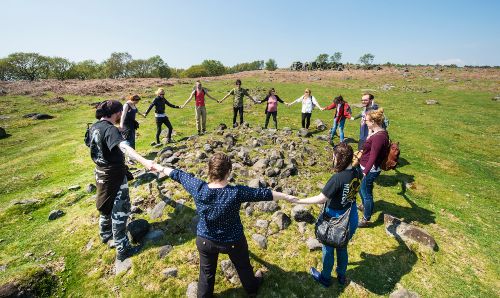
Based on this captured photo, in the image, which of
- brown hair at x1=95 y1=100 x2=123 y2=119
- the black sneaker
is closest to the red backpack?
the black sneaker

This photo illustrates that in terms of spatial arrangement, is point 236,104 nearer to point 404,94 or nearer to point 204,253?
point 204,253

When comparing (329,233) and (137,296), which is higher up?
(329,233)

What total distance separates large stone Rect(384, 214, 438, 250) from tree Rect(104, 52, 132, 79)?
10714cm

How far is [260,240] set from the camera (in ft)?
24.0

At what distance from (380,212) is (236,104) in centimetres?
1102

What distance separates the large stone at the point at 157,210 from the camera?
8.33 metres

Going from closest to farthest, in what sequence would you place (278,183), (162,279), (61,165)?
(162,279), (278,183), (61,165)

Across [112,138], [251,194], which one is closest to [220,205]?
[251,194]

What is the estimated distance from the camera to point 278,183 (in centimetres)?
1005

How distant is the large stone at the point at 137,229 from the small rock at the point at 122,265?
66cm

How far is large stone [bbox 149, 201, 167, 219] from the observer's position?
27.3 ft

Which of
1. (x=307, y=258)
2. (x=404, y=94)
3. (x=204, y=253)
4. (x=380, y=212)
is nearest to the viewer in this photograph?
(x=204, y=253)

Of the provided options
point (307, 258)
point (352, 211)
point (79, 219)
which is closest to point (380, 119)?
point (352, 211)

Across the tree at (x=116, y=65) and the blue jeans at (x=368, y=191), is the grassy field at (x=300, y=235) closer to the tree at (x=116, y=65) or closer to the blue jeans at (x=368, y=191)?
the blue jeans at (x=368, y=191)
